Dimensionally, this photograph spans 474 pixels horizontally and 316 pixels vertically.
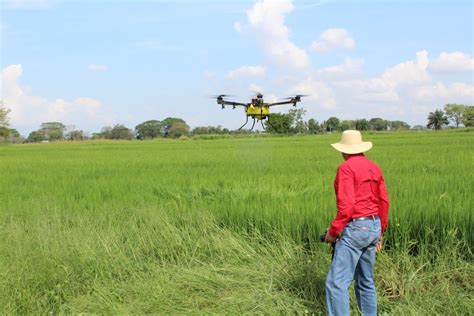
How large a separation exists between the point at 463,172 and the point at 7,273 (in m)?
7.54

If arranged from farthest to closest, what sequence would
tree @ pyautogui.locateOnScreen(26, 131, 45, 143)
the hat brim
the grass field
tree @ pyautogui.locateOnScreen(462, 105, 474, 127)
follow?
tree @ pyautogui.locateOnScreen(462, 105, 474, 127) < tree @ pyautogui.locateOnScreen(26, 131, 45, 143) < the grass field < the hat brim

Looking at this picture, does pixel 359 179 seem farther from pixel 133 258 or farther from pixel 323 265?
pixel 133 258

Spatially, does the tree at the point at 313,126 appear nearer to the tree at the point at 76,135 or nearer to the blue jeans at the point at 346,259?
the tree at the point at 76,135

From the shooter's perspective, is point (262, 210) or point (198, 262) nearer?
point (198, 262)

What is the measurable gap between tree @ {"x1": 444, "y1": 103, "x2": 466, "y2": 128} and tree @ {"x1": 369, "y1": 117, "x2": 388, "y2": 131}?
35.6 metres

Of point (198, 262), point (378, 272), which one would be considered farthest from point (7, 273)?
point (378, 272)

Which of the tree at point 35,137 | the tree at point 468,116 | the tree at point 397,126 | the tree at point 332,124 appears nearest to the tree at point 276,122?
the tree at point 332,124

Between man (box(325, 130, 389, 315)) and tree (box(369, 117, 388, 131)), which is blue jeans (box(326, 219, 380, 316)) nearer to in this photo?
man (box(325, 130, 389, 315))

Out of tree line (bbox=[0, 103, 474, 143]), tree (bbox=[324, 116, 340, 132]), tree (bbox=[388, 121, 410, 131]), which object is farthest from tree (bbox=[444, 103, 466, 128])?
tree (bbox=[324, 116, 340, 132])

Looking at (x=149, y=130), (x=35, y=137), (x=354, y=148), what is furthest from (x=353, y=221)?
(x=35, y=137)

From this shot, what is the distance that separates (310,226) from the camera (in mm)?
4805

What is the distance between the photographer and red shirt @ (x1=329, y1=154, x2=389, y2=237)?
124 inches

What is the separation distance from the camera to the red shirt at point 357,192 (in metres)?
3.14

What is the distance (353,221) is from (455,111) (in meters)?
91.1
